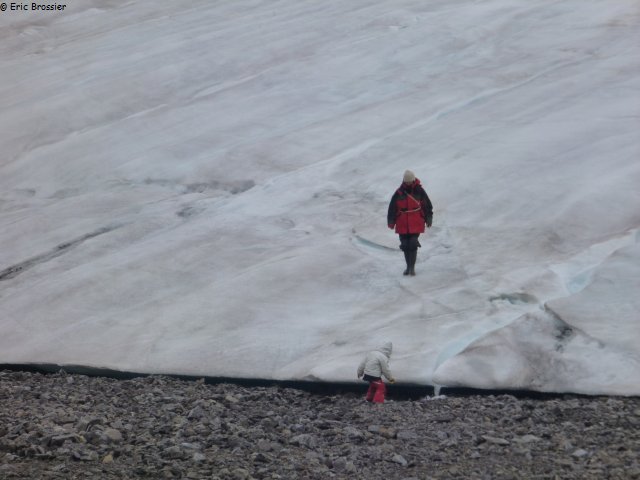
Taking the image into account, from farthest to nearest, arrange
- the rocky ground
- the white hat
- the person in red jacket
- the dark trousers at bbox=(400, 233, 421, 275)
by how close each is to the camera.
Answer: the dark trousers at bbox=(400, 233, 421, 275) < the person in red jacket < the white hat < the rocky ground

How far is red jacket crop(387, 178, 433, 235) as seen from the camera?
10.3 meters

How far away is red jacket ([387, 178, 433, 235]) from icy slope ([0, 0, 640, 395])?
0.63m

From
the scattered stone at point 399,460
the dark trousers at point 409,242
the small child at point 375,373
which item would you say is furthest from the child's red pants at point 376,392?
the dark trousers at point 409,242

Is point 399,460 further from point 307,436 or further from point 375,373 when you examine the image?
point 375,373

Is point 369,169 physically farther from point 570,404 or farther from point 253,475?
point 253,475

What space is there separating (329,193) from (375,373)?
4.99 m

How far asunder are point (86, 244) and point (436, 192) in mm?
4549

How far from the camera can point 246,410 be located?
27.7 feet

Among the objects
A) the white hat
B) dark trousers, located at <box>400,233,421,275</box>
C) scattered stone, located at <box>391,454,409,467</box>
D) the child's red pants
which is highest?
Answer: the white hat

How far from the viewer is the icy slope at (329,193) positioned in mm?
9500

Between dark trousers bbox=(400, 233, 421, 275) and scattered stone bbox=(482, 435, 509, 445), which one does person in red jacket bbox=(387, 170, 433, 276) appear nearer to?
dark trousers bbox=(400, 233, 421, 275)

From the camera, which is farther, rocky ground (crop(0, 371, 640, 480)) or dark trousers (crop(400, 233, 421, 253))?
dark trousers (crop(400, 233, 421, 253))

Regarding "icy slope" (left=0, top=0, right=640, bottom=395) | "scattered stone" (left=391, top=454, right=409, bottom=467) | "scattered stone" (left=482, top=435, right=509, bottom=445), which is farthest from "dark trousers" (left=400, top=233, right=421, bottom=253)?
→ "scattered stone" (left=391, top=454, right=409, bottom=467)

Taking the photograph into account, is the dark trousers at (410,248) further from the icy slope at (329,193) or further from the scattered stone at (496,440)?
the scattered stone at (496,440)
